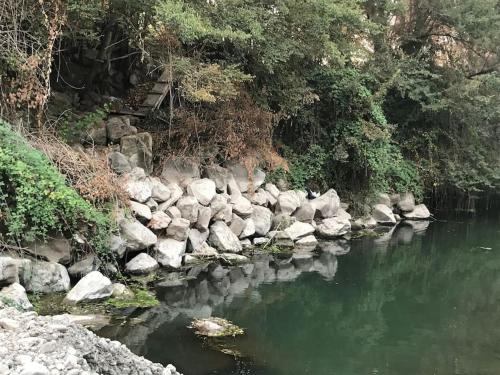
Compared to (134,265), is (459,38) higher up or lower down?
higher up

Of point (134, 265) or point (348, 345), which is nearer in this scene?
point (348, 345)

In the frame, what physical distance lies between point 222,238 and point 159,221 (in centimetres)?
144

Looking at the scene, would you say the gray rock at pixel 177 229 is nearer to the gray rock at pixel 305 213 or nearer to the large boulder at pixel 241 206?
the large boulder at pixel 241 206

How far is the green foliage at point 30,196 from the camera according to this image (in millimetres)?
6469

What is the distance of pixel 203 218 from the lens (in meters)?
9.35

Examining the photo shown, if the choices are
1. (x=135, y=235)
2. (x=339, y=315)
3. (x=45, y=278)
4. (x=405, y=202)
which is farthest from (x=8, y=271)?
(x=405, y=202)

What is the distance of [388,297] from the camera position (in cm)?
861

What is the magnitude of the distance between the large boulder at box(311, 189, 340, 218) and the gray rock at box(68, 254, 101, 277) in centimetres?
584

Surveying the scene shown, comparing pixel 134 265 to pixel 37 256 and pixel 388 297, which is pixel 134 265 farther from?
pixel 388 297

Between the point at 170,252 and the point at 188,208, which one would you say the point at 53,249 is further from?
the point at 188,208

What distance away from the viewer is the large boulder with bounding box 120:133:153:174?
9.52 meters

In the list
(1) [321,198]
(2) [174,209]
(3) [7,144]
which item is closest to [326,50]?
(1) [321,198]

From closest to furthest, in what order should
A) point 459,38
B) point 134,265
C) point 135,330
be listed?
point 135,330 < point 134,265 < point 459,38

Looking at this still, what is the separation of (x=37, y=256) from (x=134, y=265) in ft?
4.80
